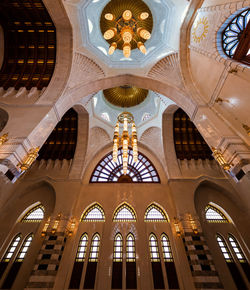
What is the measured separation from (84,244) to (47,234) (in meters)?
2.12

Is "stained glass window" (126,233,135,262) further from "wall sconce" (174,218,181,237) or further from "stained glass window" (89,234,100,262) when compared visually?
"wall sconce" (174,218,181,237)

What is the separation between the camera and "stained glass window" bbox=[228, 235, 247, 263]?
8.11m

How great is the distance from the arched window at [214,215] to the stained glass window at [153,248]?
12.5ft

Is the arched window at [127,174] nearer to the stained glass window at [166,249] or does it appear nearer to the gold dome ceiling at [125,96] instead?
the stained glass window at [166,249]

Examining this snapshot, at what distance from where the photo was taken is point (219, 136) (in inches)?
256

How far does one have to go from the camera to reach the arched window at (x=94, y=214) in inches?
382

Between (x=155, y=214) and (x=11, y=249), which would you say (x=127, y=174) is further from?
(x=11, y=249)

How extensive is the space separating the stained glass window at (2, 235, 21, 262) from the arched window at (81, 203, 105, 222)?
12.2 ft

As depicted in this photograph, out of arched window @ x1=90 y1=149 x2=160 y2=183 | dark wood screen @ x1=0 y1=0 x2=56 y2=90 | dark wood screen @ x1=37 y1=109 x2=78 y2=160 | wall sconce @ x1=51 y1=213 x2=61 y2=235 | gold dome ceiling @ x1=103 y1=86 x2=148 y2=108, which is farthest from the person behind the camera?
gold dome ceiling @ x1=103 y1=86 x2=148 y2=108

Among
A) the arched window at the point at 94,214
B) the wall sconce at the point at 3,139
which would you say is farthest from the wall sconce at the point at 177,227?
the wall sconce at the point at 3,139

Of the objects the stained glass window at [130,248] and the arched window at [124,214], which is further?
the arched window at [124,214]

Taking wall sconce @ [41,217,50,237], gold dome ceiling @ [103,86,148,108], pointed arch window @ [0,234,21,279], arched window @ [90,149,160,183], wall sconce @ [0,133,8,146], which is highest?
→ gold dome ceiling @ [103,86,148,108]

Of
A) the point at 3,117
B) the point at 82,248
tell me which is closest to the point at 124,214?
the point at 82,248

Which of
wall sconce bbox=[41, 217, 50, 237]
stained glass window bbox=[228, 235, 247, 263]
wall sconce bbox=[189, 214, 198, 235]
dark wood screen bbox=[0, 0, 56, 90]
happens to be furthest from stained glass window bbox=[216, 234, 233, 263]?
dark wood screen bbox=[0, 0, 56, 90]
